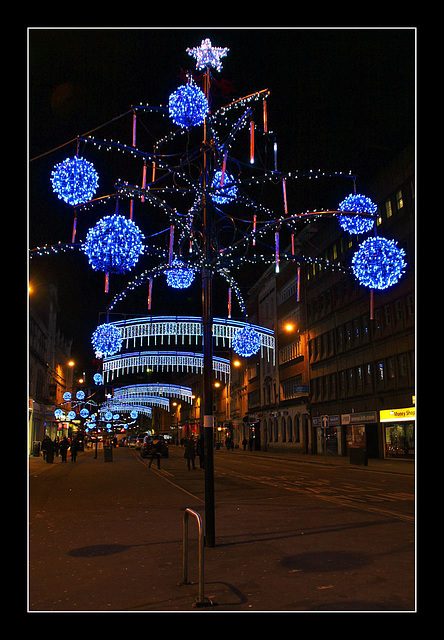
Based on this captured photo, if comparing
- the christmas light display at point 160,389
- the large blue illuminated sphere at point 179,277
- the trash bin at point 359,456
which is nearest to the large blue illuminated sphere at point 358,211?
the large blue illuminated sphere at point 179,277

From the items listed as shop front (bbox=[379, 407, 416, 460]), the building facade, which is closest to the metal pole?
shop front (bbox=[379, 407, 416, 460])

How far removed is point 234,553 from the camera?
8.79 m

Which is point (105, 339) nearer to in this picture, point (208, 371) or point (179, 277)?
point (179, 277)

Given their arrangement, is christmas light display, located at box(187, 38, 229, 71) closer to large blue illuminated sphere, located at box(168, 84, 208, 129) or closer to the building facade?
large blue illuminated sphere, located at box(168, 84, 208, 129)

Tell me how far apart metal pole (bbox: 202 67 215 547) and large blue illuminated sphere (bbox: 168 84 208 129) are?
1558 mm

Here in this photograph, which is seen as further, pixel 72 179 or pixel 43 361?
pixel 43 361

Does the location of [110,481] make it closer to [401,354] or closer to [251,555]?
[251,555]

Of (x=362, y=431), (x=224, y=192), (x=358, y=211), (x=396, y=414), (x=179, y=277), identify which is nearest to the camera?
(x=358, y=211)

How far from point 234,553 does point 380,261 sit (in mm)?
5047

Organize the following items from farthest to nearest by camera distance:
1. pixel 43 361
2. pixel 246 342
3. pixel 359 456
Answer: pixel 43 361
pixel 359 456
pixel 246 342

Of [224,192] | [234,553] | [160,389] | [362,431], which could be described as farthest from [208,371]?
[160,389]

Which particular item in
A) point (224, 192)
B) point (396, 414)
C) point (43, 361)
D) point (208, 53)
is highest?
point (208, 53)

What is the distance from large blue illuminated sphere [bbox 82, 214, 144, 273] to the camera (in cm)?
827
